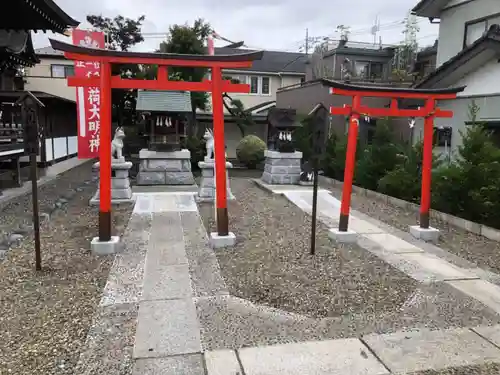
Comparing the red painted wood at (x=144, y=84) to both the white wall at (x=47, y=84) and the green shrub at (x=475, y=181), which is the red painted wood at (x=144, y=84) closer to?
the green shrub at (x=475, y=181)

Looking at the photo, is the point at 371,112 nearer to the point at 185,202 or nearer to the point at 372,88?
the point at 372,88

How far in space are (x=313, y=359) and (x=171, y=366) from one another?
1124mm

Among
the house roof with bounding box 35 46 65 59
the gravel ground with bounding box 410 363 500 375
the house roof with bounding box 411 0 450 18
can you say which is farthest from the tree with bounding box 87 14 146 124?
the gravel ground with bounding box 410 363 500 375

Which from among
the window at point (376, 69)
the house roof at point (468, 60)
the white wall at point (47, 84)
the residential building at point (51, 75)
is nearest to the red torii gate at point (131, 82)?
the house roof at point (468, 60)

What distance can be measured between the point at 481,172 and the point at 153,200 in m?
7.11

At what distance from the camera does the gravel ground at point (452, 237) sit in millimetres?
6121

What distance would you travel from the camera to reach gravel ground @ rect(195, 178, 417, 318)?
14.2 feet

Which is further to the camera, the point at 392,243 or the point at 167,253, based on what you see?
the point at 392,243

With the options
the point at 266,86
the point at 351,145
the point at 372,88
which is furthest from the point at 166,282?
the point at 266,86

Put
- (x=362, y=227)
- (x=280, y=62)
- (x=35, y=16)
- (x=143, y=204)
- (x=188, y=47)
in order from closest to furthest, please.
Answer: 1. (x=362, y=227)
2. (x=35, y=16)
3. (x=143, y=204)
4. (x=188, y=47)
5. (x=280, y=62)

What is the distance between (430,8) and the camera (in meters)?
13.7

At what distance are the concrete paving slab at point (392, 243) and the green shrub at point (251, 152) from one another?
39.5 ft

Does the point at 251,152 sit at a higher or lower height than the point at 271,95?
lower

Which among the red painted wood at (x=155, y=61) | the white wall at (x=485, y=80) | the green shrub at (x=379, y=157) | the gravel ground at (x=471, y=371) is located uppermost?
the white wall at (x=485, y=80)
